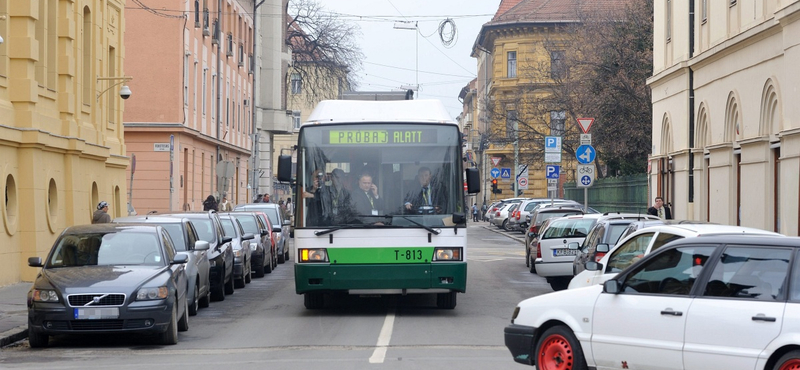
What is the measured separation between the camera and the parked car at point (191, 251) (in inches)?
611

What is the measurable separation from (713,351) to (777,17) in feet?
52.2

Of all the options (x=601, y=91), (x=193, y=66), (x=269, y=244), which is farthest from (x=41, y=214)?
(x=601, y=91)

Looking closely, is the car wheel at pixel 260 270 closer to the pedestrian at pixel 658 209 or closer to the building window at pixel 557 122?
the pedestrian at pixel 658 209

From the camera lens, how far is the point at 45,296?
39.7ft

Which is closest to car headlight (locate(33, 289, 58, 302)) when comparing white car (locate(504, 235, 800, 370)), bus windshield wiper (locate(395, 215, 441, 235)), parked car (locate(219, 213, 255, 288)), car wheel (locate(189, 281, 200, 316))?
car wheel (locate(189, 281, 200, 316))

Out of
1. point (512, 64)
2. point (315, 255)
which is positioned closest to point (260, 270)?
point (315, 255)

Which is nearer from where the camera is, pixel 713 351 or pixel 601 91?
pixel 713 351

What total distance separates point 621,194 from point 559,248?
2473cm

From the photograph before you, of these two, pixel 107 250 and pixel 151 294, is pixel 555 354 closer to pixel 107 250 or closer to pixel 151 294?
pixel 151 294

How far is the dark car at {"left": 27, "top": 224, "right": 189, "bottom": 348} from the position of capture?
12031 mm

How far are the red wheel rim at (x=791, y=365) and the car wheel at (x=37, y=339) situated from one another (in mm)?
8296

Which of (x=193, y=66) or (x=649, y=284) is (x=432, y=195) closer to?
(x=649, y=284)

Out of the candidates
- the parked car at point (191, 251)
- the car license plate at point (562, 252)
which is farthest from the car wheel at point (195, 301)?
the car license plate at point (562, 252)

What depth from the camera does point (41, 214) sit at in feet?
72.1
